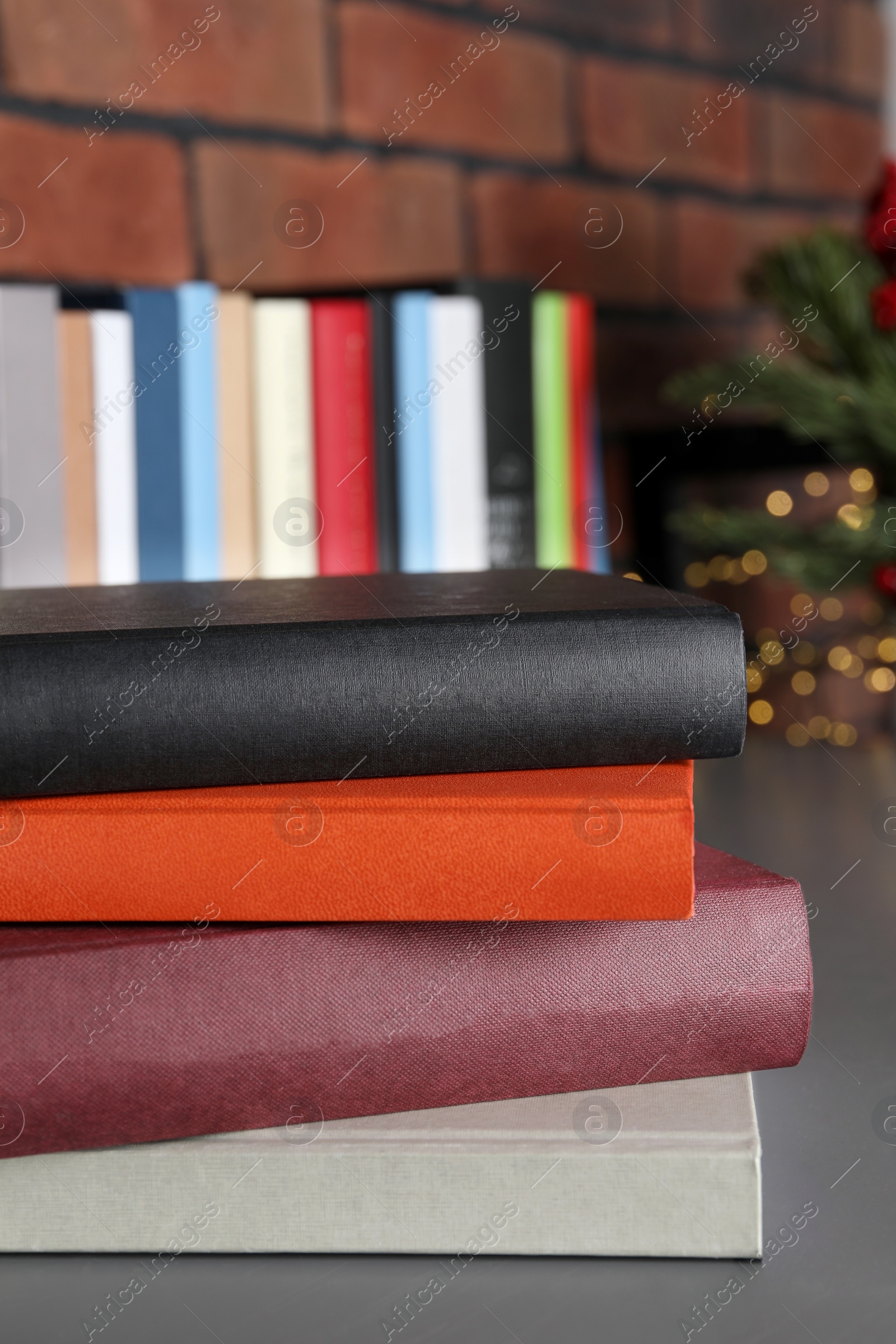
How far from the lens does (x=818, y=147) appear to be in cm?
147

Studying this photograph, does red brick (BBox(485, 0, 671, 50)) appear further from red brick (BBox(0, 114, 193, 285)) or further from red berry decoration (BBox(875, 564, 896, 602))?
red berry decoration (BBox(875, 564, 896, 602))

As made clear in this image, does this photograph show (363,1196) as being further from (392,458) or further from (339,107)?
(339,107)

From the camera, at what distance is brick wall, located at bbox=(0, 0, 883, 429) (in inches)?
35.9

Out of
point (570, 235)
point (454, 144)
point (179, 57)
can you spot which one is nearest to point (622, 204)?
point (570, 235)

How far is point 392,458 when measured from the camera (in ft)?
2.74

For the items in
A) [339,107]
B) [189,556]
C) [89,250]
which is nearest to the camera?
[189,556]

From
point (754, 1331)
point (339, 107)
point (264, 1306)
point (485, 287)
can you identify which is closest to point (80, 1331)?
point (264, 1306)

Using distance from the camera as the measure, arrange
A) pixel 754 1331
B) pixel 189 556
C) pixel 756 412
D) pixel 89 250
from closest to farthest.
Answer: pixel 754 1331 < pixel 189 556 < pixel 89 250 < pixel 756 412

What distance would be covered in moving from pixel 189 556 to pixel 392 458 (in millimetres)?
153

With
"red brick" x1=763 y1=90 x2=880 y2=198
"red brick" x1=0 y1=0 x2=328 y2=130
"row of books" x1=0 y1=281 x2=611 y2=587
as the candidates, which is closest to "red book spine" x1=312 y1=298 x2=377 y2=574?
"row of books" x1=0 y1=281 x2=611 y2=587

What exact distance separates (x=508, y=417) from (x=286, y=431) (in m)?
0.16

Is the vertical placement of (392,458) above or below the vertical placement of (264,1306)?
above

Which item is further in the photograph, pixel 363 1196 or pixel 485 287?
pixel 485 287

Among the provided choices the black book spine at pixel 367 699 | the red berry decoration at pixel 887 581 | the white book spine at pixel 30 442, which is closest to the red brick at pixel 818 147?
the red berry decoration at pixel 887 581
